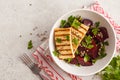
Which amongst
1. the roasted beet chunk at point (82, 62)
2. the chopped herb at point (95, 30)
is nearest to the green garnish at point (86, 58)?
the roasted beet chunk at point (82, 62)

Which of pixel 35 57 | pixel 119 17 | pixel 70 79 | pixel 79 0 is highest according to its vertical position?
pixel 79 0

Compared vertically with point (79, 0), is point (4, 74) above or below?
below

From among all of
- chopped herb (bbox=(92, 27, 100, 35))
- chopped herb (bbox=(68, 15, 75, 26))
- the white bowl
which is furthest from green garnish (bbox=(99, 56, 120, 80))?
chopped herb (bbox=(68, 15, 75, 26))

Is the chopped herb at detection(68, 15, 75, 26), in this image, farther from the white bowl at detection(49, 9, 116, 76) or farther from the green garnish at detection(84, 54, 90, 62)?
the green garnish at detection(84, 54, 90, 62)

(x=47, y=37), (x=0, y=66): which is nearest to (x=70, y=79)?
(x=47, y=37)

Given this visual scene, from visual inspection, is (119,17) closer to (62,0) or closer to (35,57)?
(62,0)

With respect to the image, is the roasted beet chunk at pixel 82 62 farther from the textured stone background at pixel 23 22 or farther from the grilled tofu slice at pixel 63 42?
the textured stone background at pixel 23 22

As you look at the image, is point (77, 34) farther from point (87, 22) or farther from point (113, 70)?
point (113, 70)

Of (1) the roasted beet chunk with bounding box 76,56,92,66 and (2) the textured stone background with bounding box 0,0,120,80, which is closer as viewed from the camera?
(1) the roasted beet chunk with bounding box 76,56,92,66
